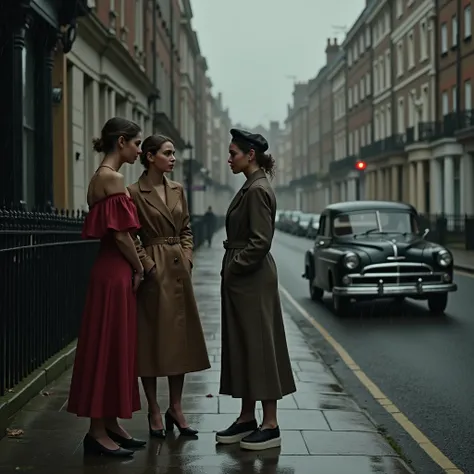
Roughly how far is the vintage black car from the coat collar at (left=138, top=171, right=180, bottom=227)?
8.16 m

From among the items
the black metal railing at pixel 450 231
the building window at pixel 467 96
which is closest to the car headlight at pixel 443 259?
the black metal railing at pixel 450 231

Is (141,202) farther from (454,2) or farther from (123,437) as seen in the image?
(454,2)

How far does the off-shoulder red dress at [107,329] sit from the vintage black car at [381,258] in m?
8.64

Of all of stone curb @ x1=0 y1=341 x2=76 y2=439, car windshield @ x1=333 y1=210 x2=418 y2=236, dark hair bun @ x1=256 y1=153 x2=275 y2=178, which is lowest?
stone curb @ x1=0 y1=341 x2=76 y2=439

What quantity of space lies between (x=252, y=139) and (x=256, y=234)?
647 mm

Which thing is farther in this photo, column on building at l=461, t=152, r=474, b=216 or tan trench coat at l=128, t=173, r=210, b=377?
column on building at l=461, t=152, r=474, b=216

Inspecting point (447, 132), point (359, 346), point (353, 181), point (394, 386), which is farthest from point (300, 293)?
point (353, 181)

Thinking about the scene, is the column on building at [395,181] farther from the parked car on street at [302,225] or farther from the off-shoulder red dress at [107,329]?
the off-shoulder red dress at [107,329]

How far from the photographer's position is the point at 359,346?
11.5 meters

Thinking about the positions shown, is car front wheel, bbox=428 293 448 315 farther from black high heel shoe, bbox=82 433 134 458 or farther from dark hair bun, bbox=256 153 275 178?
black high heel shoe, bbox=82 433 134 458

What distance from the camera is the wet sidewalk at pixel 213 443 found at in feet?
18.0

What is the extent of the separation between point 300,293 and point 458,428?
1248 cm

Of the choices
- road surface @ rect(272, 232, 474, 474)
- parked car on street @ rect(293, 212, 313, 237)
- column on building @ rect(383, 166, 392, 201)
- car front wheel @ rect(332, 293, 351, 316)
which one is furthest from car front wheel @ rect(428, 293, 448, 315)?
parked car on street @ rect(293, 212, 313, 237)

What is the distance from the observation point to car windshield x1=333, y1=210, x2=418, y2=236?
15.3 metres
